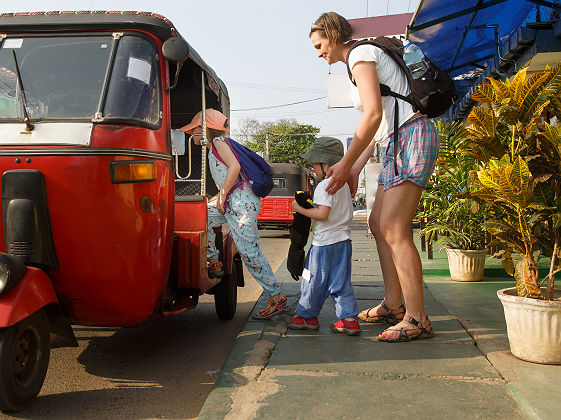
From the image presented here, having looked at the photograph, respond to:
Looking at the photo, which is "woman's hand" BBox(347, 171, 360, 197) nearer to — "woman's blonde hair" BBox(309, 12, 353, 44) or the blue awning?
"woman's blonde hair" BBox(309, 12, 353, 44)

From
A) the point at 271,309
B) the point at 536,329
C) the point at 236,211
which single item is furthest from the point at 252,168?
the point at 536,329

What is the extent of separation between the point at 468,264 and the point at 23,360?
504 centimetres

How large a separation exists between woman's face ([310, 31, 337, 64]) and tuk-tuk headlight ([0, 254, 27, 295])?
92.7 inches

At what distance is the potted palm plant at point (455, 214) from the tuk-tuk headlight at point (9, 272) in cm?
491

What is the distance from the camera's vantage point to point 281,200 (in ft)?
57.2

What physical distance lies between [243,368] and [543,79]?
2.45 meters

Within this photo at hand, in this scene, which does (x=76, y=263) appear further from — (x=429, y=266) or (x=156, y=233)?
(x=429, y=266)

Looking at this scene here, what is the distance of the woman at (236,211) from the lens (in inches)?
170

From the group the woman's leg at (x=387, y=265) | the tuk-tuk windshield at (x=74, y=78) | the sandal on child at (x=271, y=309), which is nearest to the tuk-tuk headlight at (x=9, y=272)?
the tuk-tuk windshield at (x=74, y=78)

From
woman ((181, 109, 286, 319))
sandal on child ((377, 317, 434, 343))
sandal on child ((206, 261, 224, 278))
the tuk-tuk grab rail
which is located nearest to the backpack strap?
sandal on child ((377, 317, 434, 343))

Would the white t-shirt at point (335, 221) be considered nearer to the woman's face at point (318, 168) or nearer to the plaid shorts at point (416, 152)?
the woman's face at point (318, 168)

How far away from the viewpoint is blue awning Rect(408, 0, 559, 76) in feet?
30.4

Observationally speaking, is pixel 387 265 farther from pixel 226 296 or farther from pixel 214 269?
pixel 226 296

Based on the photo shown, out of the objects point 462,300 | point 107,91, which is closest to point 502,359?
point 462,300
